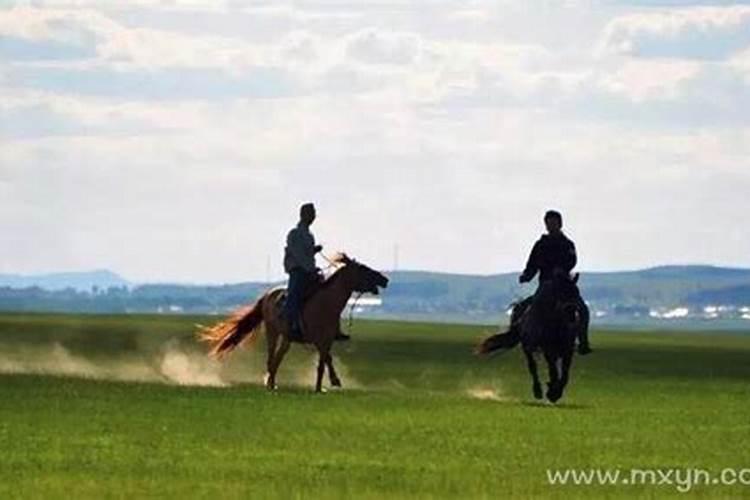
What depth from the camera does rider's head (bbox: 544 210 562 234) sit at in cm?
3484

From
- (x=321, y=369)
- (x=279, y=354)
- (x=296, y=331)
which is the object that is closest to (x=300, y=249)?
(x=296, y=331)

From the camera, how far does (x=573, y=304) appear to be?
35.2 m

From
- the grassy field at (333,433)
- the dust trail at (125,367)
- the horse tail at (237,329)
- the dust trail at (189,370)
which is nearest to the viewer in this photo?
the grassy field at (333,433)

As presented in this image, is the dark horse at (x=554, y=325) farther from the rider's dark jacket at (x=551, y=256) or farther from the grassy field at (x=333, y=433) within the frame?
the grassy field at (x=333, y=433)

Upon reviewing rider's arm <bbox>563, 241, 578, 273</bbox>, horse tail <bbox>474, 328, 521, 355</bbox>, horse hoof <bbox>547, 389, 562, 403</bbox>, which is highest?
rider's arm <bbox>563, 241, 578, 273</bbox>

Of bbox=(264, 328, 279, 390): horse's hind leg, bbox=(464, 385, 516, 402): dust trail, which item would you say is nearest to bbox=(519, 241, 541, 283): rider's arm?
bbox=(464, 385, 516, 402): dust trail

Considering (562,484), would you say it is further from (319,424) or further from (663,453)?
(319,424)

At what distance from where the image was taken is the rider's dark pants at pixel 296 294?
37188 mm

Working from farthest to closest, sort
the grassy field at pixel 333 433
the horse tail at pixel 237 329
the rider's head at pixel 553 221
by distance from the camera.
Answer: the horse tail at pixel 237 329
the rider's head at pixel 553 221
the grassy field at pixel 333 433

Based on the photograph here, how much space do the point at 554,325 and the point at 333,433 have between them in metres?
8.85

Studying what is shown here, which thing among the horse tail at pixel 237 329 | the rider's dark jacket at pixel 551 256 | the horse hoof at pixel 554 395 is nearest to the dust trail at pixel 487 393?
the horse hoof at pixel 554 395

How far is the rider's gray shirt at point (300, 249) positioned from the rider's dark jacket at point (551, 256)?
10.7ft

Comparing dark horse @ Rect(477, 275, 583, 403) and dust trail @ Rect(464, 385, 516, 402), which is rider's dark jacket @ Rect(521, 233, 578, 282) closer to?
dark horse @ Rect(477, 275, 583, 403)

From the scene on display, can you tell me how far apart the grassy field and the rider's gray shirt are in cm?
178
